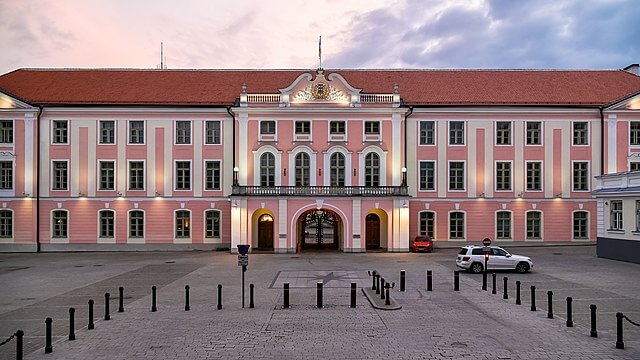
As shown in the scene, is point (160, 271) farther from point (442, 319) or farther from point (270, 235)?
point (442, 319)

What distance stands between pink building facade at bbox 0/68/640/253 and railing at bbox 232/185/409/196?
138 cm

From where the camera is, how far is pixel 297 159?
121 ft

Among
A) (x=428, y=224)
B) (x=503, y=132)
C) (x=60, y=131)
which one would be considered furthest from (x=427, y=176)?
(x=60, y=131)

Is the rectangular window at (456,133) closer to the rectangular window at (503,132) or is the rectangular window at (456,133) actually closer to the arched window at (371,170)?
the rectangular window at (503,132)

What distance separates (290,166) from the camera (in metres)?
36.6

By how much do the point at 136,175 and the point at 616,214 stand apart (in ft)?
107

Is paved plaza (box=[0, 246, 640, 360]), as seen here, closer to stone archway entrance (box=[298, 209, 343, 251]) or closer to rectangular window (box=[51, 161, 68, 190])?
stone archway entrance (box=[298, 209, 343, 251])

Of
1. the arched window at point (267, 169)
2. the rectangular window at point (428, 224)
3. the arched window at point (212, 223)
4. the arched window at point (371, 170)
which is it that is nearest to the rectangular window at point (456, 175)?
the rectangular window at point (428, 224)

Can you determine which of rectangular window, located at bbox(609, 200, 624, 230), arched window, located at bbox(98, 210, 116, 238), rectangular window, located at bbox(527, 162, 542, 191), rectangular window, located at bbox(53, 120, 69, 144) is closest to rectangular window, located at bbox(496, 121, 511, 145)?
rectangular window, located at bbox(527, 162, 542, 191)

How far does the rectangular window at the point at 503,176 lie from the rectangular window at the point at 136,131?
27.0 meters

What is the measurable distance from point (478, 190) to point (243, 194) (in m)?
17.6

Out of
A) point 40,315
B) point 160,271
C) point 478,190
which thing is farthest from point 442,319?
point 478,190

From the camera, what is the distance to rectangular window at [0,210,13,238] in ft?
121

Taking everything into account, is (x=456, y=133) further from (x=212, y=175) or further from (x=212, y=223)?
(x=212, y=223)
